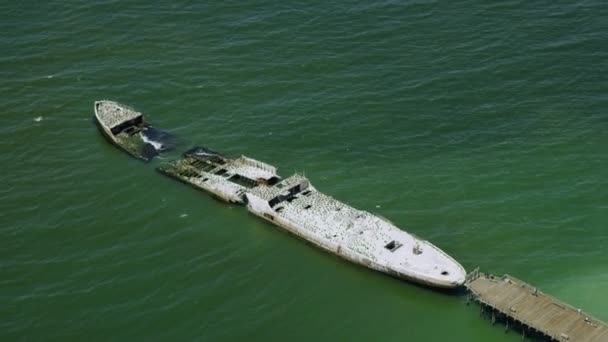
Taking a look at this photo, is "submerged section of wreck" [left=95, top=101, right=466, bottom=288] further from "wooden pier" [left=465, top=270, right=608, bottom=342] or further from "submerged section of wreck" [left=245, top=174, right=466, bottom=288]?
"wooden pier" [left=465, top=270, right=608, bottom=342]

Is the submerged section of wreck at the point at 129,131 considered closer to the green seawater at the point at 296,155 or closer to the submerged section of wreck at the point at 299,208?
the submerged section of wreck at the point at 299,208

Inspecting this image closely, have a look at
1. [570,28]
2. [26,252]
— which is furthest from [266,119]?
[570,28]

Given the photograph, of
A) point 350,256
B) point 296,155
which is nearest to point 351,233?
point 350,256

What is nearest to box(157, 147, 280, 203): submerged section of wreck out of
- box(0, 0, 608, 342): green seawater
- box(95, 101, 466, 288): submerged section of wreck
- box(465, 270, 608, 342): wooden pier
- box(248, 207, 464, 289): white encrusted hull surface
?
box(95, 101, 466, 288): submerged section of wreck

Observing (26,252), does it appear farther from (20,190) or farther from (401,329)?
(401,329)

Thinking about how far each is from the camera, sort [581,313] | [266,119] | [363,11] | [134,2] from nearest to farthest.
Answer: [581,313], [266,119], [363,11], [134,2]
